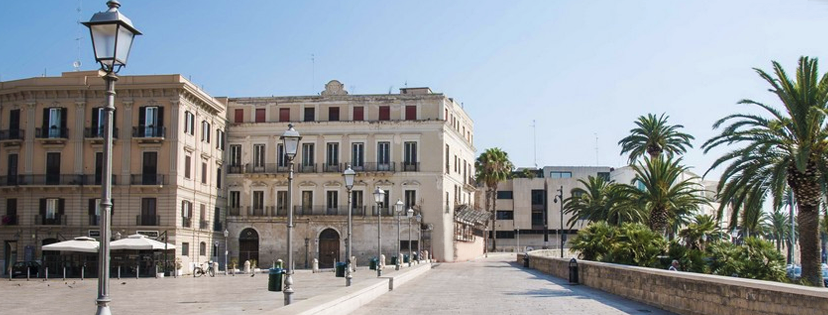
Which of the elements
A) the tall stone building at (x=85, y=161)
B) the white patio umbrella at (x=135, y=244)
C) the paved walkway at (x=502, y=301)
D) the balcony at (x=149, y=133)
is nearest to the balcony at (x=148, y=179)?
the tall stone building at (x=85, y=161)

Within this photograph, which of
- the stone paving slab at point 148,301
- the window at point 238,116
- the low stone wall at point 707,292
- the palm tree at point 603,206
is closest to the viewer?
the low stone wall at point 707,292

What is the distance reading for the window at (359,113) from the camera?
A: 67631mm

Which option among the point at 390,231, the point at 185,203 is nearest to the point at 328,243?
the point at 390,231

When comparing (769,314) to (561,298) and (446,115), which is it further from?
(446,115)

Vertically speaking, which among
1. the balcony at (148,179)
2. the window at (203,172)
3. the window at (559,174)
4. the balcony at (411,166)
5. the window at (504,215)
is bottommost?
the window at (504,215)

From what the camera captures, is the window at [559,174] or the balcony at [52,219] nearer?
the balcony at [52,219]

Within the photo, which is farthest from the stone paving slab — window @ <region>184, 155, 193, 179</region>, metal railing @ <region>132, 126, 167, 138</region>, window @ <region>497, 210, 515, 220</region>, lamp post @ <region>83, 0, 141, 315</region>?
window @ <region>497, 210, 515, 220</region>

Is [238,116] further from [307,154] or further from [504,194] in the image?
[504,194]

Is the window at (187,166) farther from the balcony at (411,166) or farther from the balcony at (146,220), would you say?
the balcony at (411,166)

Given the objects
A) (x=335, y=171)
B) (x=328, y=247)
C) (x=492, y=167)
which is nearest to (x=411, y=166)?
(x=335, y=171)

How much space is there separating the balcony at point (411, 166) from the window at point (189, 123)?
17334 mm

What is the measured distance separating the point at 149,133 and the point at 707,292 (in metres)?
43.5

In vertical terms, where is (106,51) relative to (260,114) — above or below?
below

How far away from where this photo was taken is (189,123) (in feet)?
186
